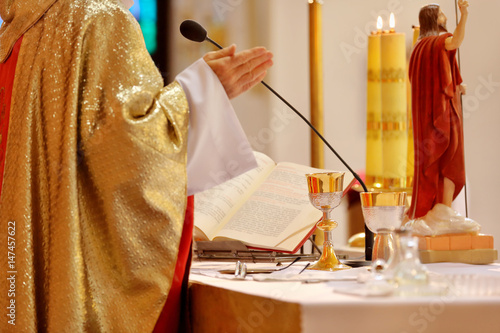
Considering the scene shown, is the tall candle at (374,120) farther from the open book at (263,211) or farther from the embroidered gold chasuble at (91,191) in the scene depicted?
the embroidered gold chasuble at (91,191)

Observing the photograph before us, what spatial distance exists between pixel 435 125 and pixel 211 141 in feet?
1.86

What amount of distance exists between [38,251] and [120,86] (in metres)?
0.33

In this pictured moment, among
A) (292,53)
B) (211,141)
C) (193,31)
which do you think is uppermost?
(292,53)

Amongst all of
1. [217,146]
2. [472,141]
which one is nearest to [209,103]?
[217,146]

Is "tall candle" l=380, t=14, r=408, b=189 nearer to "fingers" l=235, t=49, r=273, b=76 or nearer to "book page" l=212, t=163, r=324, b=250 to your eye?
"book page" l=212, t=163, r=324, b=250

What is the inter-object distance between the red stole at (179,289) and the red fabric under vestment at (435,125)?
0.59 m

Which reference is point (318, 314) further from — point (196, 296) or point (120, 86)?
point (120, 86)

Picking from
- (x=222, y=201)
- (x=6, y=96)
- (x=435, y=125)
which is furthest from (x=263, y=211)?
(x=6, y=96)

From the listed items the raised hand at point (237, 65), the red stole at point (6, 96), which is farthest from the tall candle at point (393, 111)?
the red stole at point (6, 96)

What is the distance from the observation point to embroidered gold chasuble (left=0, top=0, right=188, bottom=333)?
1083mm

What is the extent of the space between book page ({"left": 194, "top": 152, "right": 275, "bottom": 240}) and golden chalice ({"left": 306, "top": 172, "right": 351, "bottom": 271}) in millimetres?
426

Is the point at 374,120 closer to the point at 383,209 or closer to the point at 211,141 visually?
the point at 383,209

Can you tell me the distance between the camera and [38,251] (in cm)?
113

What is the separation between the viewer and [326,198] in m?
1.36
